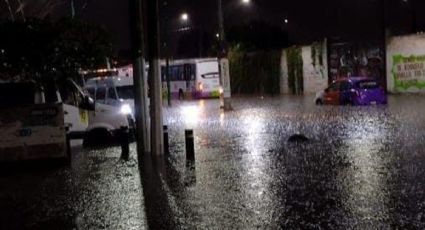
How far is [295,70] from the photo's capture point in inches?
2175

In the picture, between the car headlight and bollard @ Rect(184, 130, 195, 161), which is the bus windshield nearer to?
the car headlight

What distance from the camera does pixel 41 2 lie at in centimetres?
3050

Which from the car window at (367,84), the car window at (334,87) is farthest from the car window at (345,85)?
the car window at (367,84)

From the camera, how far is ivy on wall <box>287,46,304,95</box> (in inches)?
2157

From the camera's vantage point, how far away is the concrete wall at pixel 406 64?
1732 inches

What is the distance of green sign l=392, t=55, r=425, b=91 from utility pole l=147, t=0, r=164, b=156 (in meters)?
29.8

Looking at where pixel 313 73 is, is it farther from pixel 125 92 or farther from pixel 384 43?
pixel 125 92

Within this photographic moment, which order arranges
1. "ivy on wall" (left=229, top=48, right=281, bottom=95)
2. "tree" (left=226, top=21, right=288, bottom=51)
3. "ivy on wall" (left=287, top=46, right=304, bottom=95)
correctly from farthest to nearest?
"tree" (left=226, top=21, right=288, bottom=51), "ivy on wall" (left=229, top=48, right=281, bottom=95), "ivy on wall" (left=287, top=46, right=304, bottom=95)

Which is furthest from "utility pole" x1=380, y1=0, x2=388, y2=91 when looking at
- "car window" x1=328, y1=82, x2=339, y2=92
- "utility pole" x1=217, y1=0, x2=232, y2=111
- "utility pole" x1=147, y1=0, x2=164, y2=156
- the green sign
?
"utility pole" x1=147, y1=0, x2=164, y2=156

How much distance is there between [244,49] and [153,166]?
4804 cm

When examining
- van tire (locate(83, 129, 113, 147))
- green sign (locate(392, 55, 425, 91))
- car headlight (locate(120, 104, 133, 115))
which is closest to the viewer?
van tire (locate(83, 129, 113, 147))

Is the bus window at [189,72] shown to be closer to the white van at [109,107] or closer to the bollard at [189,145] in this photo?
the white van at [109,107]

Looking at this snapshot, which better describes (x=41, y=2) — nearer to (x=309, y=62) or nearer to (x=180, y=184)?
(x=180, y=184)

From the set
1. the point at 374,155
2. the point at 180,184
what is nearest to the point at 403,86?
the point at 374,155
